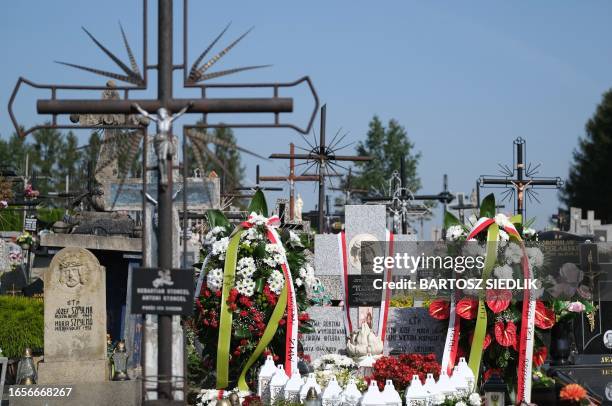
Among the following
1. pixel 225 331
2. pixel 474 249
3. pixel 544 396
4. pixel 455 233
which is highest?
pixel 455 233

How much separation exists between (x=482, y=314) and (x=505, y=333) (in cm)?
38

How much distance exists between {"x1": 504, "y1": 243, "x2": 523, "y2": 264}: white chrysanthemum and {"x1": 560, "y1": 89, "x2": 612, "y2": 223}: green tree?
5967 centimetres

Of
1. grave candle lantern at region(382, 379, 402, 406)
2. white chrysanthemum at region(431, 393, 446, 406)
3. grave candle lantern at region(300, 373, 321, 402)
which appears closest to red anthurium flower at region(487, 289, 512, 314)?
white chrysanthemum at region(431, 393, 446, 406)

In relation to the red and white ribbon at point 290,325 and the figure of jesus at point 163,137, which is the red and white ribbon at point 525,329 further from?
the figure of jesus at point 163,137

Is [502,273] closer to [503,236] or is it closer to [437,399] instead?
[503,236]

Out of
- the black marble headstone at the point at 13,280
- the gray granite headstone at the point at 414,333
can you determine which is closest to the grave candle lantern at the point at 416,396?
the gray granite headstone at the point at 414,333

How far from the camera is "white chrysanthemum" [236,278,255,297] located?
13.5 m

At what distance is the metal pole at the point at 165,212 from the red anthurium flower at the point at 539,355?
7006 mm

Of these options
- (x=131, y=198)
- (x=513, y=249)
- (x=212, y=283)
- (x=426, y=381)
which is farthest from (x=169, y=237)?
(x=513, y=249)

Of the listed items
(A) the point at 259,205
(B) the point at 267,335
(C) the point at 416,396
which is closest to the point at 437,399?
(C) the point at 416,396

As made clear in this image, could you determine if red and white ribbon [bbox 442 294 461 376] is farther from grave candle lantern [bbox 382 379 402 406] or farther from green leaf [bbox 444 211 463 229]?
grave candle lantern [bbox 382 379 402 406]

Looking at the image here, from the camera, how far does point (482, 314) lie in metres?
13.0

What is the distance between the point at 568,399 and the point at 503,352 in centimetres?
106

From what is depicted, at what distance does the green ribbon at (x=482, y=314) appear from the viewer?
1292 centimetres
